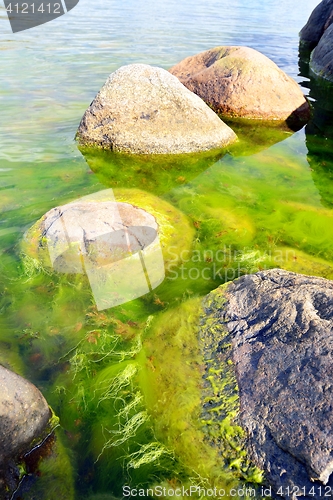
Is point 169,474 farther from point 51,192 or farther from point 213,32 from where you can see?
point 213,32

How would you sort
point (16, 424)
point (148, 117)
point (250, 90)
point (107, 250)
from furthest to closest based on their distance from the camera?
point (250, 90) < point (148, 117) < point (107, 250) < point (16, 424)

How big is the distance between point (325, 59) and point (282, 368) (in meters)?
11.6

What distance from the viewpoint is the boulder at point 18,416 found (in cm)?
210

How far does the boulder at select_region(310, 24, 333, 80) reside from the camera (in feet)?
34.6

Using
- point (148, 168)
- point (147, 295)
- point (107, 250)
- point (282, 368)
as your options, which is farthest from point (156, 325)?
point (148, 168)

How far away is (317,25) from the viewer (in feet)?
46.8

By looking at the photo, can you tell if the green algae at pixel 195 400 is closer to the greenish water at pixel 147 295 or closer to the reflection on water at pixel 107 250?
the greenish water at pixel 147 295

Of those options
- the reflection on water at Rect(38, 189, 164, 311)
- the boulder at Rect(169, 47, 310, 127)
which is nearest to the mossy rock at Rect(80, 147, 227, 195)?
the reflection on water at Rect(38, 189, 164, 311)

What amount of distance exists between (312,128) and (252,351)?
6.24 metres

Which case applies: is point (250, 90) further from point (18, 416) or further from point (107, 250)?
point (18, 416)

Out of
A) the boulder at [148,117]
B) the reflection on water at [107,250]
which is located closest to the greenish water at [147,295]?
the reflection on water at [107,250]

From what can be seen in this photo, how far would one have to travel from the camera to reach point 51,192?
5.07m

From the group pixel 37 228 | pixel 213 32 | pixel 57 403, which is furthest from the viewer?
pixel 213 32

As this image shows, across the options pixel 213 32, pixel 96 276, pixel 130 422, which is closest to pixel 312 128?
pixel 96 276
